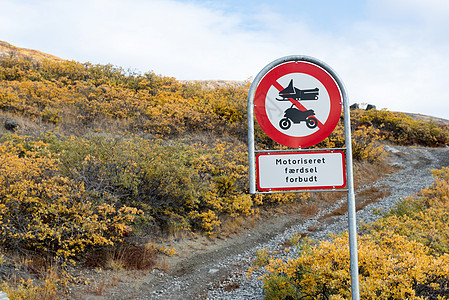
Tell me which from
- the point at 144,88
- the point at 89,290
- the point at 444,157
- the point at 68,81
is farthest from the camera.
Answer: the point at 444,157

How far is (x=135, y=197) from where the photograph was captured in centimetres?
724

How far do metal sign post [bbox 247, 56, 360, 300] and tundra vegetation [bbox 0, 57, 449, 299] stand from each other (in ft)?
4.63

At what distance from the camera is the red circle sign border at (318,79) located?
8.37ft

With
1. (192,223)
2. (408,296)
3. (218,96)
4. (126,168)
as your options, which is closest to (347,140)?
(408,296)

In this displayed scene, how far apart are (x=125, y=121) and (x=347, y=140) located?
1189cm

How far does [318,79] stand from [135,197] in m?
5.65

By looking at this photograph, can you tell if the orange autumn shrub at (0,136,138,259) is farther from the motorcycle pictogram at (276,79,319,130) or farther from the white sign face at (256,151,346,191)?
the motorcycle pictogram at (276,79,319,130)

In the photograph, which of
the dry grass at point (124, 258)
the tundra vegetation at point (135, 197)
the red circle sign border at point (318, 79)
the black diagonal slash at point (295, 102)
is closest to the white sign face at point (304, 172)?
the red circle sign border at point (318, 79)

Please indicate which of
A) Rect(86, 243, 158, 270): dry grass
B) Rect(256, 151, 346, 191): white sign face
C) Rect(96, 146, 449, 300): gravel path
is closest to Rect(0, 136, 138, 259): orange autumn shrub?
Rect(86, 243, 158, 270): dry grass

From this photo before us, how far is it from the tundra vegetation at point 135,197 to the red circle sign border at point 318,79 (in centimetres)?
165

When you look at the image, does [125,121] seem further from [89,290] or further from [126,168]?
[89,290]

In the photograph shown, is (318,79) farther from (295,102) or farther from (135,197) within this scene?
(135,197)

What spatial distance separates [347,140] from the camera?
8.16 ft

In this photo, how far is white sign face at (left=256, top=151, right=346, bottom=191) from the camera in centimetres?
251
